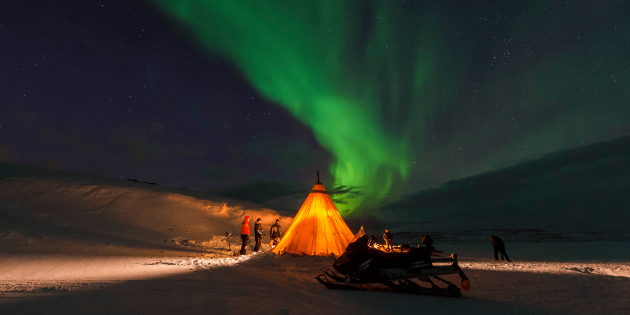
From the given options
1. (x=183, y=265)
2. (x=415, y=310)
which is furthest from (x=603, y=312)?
(x=183, y=265)

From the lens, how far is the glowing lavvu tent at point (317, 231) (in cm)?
1329

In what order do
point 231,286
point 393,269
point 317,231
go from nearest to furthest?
point 393,269
point 231,286
point 317,231

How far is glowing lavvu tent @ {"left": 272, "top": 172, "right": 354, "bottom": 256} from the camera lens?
1329 centimetres

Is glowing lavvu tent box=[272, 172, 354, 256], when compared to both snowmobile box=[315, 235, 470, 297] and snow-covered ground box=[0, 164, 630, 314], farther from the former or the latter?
snowmobile box=[315, 235, 470, 297]

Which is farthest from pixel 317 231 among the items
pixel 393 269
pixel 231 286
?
pixel 393 269

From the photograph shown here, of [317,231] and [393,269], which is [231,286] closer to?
[393,269]

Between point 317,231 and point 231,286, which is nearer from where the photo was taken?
point 231,286

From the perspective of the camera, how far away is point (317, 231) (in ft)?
44.7

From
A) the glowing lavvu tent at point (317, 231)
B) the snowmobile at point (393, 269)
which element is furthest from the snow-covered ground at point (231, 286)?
the glowing lavvu tent at point (317, 231)

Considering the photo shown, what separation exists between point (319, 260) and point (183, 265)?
194 inches

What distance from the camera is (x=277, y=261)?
11.7 m

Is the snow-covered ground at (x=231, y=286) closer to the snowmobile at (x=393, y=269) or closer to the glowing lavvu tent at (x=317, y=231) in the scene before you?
the snowmobile at (x=393, y=269)

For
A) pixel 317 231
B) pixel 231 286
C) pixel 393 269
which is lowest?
pixel 231 286

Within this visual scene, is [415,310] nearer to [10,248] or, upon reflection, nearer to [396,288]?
[396,288]
